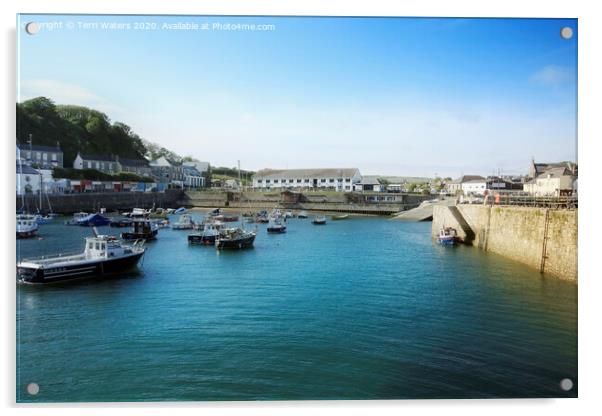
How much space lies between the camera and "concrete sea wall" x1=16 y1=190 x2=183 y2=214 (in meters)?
27.0

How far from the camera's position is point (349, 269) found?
1225cm

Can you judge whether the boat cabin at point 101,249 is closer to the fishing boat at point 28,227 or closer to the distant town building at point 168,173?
the fishing boat at point 28,227

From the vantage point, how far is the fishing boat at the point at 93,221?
2391cm

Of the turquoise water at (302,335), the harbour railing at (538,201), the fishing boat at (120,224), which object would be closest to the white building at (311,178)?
the fishing boat at (120,224)

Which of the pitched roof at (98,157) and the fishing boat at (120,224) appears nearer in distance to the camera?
the fishing boat at (120,224)

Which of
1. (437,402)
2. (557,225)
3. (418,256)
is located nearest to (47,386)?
(437,402)

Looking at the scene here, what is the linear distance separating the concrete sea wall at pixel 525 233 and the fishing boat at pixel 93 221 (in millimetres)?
17257

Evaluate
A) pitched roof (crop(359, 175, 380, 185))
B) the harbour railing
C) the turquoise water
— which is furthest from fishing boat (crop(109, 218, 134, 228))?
the harbour railing

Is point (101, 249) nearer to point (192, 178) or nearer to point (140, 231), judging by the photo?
point (140, 231)

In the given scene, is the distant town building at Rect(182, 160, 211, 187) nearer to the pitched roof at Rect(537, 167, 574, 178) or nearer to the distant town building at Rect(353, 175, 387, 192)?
the distant town building at Rect(353, 175, 387, 192)

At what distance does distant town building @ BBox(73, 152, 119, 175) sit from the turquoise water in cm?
1796

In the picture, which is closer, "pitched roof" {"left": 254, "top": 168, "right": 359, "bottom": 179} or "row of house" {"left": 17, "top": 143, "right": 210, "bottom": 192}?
"row of house" {"left": 17, "top": 143, "right": 210, "bottom": 192}

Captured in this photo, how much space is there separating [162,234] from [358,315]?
56.9 ft

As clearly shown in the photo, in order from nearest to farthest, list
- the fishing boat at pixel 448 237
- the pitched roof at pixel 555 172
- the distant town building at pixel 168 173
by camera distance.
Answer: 1. the pitched roof at pixel 555 172
2. the fishing boat at pixel 448 237
3. the distant town building at pixel 168 173
